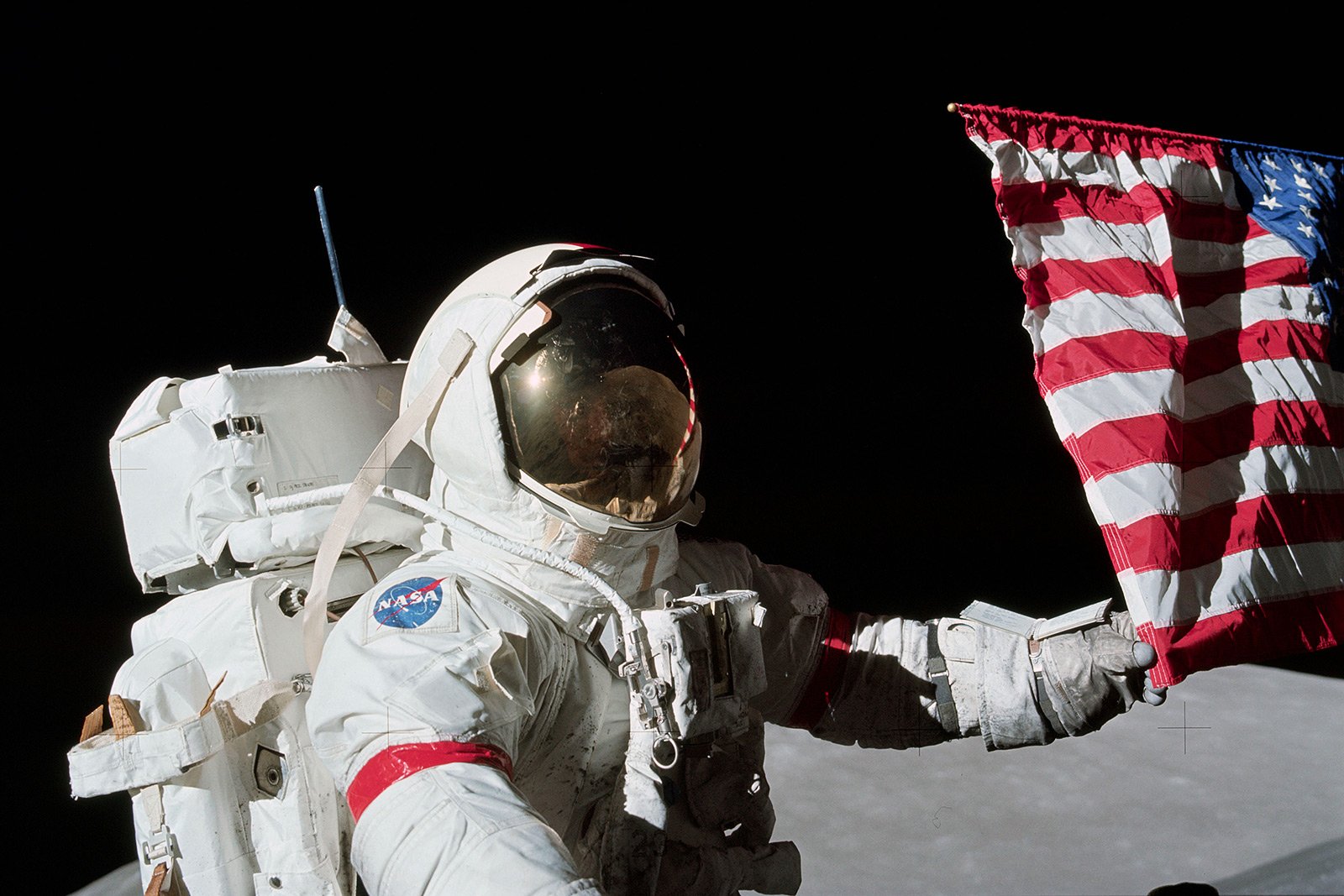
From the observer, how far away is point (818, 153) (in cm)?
302

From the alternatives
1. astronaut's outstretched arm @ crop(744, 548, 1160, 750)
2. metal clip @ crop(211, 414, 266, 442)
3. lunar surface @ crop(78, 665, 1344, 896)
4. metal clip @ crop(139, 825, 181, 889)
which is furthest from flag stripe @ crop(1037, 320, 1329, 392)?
metal clip @ crop(139, 825, 181, 889)

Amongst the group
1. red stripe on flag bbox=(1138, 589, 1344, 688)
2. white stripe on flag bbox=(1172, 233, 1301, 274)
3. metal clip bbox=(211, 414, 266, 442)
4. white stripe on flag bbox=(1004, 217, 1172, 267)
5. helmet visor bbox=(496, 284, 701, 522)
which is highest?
metal clip bbox=(211, 414, 266, 442)

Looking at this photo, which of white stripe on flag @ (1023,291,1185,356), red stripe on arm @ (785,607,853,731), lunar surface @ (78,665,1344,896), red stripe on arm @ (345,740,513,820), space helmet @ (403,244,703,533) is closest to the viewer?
red stripe on arm @ (345,740,513,820)

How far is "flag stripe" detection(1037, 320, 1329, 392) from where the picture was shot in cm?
149

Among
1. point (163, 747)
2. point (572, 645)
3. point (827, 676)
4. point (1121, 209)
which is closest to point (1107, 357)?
point (1121, 209)

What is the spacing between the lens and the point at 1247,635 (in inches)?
56.4

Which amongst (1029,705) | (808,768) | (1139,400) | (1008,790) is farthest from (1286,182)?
(808,768)

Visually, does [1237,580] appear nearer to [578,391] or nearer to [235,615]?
[578,391]

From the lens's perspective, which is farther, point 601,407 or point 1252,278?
point 1252,278

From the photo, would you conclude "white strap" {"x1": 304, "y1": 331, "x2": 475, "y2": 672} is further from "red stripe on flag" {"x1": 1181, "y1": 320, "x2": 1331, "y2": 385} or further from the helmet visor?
"red stripe on flag" {"x1": 1181, "y1": 320, "x2": 1331, "y2": 385}

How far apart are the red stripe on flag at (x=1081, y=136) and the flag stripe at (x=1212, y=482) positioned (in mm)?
511

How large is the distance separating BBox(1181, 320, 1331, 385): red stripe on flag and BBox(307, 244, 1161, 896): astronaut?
44 centimetres

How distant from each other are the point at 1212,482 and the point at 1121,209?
18.1 inches

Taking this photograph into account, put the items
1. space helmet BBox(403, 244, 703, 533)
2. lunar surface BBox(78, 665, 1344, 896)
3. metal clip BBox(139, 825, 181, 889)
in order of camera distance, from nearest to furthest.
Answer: space helmet BBox(403, 244, 703, 533) < metal clip BBox(139, 825, 181, 889) < lunar surface BBox(78, 665, 1344, 896)
